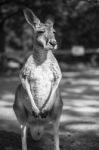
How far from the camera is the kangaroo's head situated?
327cm

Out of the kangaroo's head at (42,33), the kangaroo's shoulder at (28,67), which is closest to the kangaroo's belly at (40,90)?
the kangaroo's shoulder at (28,67)

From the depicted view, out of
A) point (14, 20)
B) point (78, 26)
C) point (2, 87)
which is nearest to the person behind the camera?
point (2, 87)

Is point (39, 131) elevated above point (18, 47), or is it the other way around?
point (39, 131)

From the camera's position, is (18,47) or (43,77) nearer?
(43,77)

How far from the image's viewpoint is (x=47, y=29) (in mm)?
3385

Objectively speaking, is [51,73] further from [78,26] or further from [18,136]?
[78,26]

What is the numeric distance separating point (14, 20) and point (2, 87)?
19.2 ft

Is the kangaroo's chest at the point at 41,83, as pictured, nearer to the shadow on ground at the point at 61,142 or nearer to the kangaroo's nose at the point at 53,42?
the kangaroo's nose at the point at 53,42

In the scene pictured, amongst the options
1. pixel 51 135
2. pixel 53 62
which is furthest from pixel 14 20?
pixel 53 62

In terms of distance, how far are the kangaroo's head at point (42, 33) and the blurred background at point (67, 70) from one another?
121 cm

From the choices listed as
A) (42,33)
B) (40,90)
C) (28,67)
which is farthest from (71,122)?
(42,33)

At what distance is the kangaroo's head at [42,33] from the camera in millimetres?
Answer: 3273

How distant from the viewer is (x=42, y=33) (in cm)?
336

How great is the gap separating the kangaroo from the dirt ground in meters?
0.64
